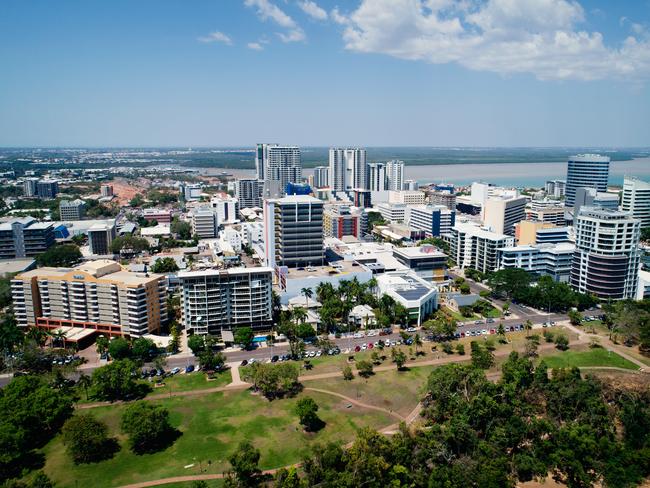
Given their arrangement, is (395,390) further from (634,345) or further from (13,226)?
(13,226)

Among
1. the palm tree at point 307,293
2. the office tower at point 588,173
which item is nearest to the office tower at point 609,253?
the palm tree at point 307,293

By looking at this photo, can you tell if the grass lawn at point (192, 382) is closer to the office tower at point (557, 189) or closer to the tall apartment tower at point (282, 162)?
the tall apartment tower at point (282, 162)

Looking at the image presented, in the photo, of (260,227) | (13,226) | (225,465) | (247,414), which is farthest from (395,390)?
(13,226)

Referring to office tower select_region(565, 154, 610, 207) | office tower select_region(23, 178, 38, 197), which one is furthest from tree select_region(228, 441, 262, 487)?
office tower select_region(23, 178, 38, 197)

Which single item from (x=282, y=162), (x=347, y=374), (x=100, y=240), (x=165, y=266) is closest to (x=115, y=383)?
(x=347, y=374)

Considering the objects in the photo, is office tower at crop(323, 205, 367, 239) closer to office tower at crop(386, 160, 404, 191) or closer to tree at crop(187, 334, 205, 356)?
tree at crop(187, 334, 205, 356)
